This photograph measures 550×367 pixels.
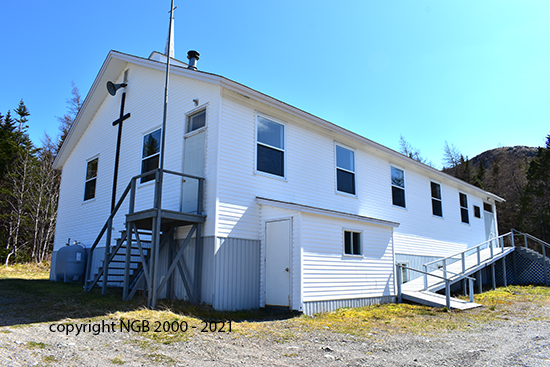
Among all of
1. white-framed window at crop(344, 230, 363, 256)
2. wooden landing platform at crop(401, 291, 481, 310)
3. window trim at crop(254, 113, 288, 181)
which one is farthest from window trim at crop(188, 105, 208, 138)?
wooden landing platform at crop(401, 291, 481, 310)

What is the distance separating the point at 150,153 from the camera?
12.7m

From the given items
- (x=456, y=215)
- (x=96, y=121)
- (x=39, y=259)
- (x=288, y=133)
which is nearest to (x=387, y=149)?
(x=288, y=133)

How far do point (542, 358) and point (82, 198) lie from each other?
15570 mm

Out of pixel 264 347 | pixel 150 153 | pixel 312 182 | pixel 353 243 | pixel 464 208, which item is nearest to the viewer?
pixel 264 347

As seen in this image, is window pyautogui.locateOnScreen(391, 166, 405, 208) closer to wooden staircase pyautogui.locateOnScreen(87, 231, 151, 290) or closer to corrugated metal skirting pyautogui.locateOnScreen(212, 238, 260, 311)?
corrugated metal skirting pyautogui.locateOnScreen(212, 238, 260, 311)


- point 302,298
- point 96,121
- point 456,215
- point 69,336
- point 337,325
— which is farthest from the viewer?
point 456,215

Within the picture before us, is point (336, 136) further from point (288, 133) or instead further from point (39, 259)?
point (39, 259)

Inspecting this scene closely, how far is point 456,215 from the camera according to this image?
790 inches

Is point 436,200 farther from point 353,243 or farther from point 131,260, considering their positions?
point 131,260

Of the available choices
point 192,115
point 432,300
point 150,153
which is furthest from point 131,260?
point 432,300

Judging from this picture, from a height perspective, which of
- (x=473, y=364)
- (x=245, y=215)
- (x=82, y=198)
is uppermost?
(x=82, y=198)

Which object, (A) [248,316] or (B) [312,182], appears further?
(B) [312,182]

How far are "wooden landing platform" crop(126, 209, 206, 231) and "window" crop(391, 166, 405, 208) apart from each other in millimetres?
8975

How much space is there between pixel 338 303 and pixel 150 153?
7318 millimetres
